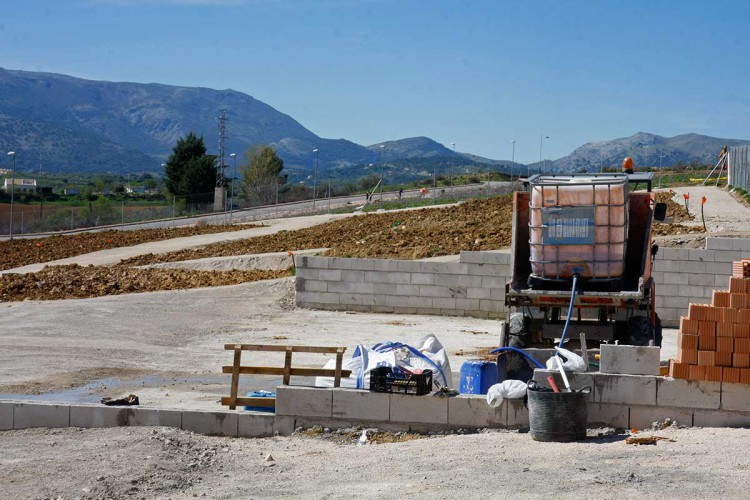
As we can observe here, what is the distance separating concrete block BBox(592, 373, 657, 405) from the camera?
977 cm

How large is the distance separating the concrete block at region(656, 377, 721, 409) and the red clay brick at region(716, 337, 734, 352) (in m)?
0.35

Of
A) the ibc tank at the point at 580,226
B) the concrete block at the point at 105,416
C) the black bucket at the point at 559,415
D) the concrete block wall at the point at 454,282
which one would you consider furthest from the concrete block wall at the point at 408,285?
the black bucket at the point at 559,415

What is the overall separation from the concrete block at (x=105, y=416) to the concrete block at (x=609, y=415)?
464cm

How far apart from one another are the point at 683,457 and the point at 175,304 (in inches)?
657

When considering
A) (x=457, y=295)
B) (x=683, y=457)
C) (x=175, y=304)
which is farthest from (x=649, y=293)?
(x=175, y=304)

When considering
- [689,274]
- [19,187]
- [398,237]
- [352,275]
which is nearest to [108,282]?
[352,275]

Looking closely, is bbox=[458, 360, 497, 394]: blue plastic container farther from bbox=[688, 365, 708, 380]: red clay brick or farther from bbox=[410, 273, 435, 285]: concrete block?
bbox=[410, 273, 435, 285]: concrete block

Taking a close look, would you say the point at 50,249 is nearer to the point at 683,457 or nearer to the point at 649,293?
the point at 649,293

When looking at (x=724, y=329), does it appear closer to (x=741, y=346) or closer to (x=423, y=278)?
(x=741, y=346)

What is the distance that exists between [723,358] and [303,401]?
4.19 m

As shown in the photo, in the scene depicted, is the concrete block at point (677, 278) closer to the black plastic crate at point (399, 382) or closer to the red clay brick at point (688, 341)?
the red clay brick at point (688, 341)

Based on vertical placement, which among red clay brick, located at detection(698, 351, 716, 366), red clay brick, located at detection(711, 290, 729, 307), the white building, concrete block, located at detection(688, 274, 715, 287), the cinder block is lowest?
the cinder block

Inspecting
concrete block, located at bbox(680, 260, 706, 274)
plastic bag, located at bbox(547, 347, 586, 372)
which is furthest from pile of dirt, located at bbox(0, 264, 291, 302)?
plastic bag, located at bbox(547, 347, 586, 372)

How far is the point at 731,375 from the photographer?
9.46 metres
